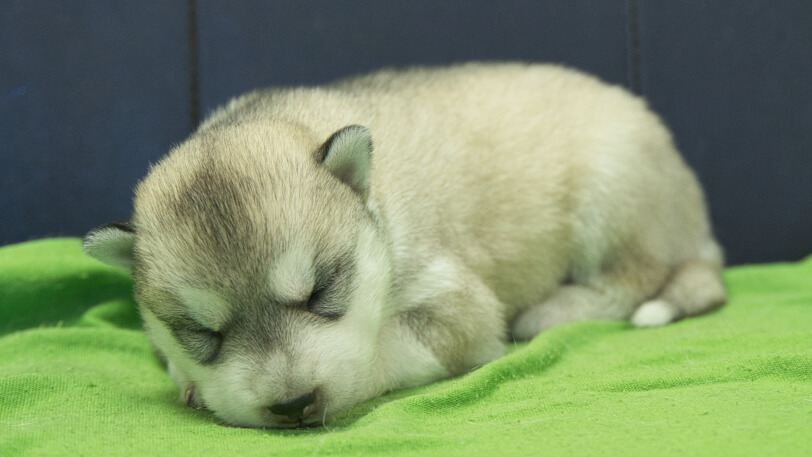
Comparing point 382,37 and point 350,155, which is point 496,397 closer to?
point 350,155

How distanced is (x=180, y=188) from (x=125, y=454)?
30.9 inches

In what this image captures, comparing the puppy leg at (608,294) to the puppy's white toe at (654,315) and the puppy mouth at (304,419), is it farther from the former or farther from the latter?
the puppy mouth at (304,419)

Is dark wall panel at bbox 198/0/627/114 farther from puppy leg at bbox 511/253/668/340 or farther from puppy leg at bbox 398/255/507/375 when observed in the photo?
puppy leg at bbox 398/255/507/375

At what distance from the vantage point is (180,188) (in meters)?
2.23

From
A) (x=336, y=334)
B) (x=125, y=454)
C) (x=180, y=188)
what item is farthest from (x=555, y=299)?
(x=125, y=454)

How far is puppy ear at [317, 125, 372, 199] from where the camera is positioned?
235 cm

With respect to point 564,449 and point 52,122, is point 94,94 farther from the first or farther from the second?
point 564,449

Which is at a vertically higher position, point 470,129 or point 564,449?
point 470,129

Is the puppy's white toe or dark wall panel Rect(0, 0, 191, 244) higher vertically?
dark wall panel Rect(0, 0, 191, 244)

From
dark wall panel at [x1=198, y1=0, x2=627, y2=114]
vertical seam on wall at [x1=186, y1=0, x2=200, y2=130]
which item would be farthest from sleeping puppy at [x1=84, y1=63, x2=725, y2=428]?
vertical seam on wall at [x1=186, y1=0, x2=200, y2=130]

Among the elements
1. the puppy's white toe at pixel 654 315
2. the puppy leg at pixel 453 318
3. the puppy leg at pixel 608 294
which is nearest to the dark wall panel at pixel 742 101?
the puppy leg at pixel 608 294

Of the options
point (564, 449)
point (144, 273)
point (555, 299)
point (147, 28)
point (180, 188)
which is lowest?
point (555, 299)

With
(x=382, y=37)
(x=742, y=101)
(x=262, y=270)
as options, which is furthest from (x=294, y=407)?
(x=742, y=101)

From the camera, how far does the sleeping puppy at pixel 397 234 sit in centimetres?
209
